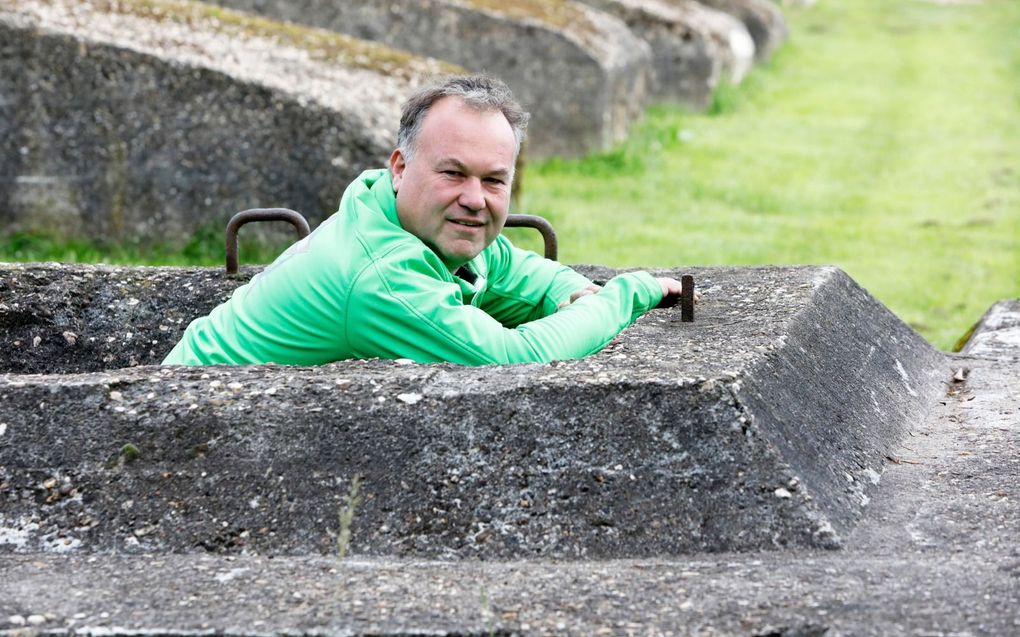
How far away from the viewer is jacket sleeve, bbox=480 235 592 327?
13.3 ft

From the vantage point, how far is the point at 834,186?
34.5 ft

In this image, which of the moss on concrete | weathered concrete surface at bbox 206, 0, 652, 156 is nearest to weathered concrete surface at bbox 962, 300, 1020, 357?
the moss on concrete

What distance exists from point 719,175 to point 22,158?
5.34 metres

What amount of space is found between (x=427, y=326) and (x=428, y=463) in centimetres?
48

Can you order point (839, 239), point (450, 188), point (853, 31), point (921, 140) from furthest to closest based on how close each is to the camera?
1. point (853, 31)
2. point (921, 140)
3. point (839, 239)
4. point (450, 188)

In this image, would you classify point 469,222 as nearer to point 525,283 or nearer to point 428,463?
point 525,283

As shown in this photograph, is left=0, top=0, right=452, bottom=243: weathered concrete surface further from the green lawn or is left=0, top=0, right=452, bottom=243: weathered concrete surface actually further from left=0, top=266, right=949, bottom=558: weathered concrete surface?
left=0, top=266, right=949, bottom=558: weathered concrete surface

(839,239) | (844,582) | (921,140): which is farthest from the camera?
(921,140)

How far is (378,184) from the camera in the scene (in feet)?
11.6

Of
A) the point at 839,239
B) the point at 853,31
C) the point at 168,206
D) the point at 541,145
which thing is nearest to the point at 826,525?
the point at 168,206

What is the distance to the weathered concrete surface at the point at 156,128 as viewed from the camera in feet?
21.6

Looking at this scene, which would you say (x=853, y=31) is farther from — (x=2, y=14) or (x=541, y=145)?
(x=2, y=14)

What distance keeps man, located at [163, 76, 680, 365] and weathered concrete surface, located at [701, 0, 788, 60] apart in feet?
43.6

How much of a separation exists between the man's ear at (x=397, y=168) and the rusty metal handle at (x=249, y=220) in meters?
0.59
